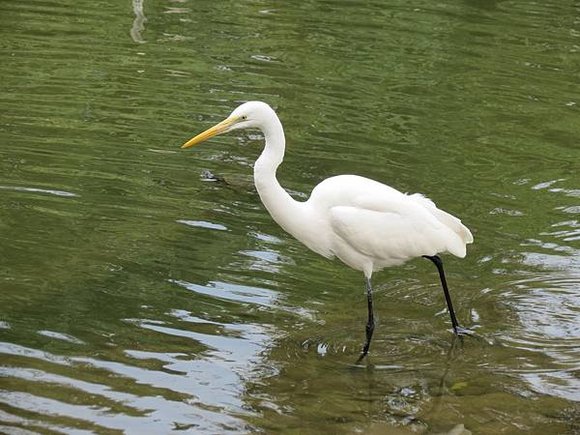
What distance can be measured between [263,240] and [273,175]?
6.74 feet

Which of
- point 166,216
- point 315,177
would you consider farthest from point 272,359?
point 315,177

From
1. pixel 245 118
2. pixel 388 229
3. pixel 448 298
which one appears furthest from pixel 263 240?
pixel 245 118

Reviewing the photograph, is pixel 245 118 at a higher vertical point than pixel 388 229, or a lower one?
higher

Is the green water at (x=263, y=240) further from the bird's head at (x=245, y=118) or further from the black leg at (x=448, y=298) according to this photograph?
the bird's head at (x=245, y=118)

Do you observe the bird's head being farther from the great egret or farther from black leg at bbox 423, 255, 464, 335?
black leg at bbox 423, 255, 464, 335

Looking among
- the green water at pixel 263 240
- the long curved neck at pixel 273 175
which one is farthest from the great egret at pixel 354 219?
the green water at pixel 263 240

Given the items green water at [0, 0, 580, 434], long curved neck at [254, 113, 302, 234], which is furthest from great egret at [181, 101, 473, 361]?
green water at [0, 0, 580, 434]

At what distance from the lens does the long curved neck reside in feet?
23.4

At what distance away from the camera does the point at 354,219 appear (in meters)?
7.25

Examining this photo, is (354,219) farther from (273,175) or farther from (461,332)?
(461,332)

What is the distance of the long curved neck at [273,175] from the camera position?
7.12 metres

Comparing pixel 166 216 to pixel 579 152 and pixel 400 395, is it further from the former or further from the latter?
pixel 579 152

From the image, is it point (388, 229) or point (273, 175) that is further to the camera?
point (388, 229)

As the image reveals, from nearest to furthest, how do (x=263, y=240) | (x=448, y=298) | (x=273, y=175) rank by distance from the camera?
(x=273, y=175), (x=448, y=298), (x=263, y=240)
